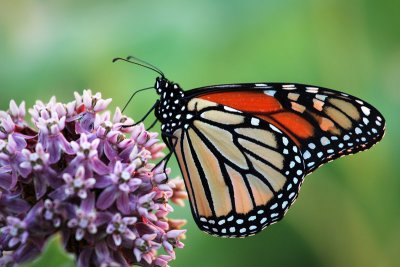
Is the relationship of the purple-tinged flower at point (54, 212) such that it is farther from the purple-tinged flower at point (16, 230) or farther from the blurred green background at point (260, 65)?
the blurred green background at point (260, 65)

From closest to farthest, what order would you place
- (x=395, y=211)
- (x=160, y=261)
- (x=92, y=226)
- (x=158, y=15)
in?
(x=92, y=226) → (x=160, y=261) → (x=395, y=211) → (x=158, y=15)

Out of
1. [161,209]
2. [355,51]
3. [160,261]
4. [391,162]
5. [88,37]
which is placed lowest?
[160,261]

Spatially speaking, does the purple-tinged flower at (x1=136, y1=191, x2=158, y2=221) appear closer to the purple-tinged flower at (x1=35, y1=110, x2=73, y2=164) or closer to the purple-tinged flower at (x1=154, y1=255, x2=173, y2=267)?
the purple-tinged flower at (x1=154, y1=255, x2=173, y2=267)

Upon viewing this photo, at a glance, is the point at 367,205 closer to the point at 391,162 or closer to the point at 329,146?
the point at 391,162

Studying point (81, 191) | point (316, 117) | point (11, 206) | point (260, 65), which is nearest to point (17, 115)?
point (11, 206)

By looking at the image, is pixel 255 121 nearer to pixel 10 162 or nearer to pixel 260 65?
pixel 10 162

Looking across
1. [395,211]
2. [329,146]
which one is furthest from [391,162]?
[329,146]
